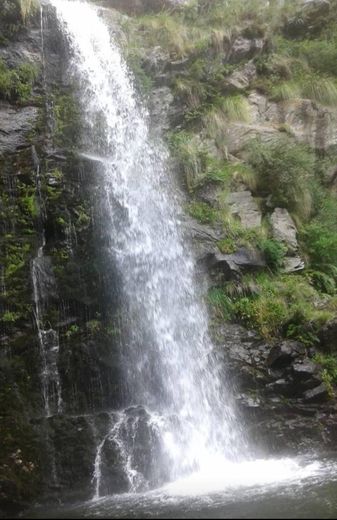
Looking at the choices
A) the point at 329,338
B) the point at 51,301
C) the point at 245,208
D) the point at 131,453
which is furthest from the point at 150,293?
the point at 245,208

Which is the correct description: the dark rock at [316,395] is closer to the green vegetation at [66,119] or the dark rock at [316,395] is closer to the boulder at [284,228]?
the boulder at [284,228]

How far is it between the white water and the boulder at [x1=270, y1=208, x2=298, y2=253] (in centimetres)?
224

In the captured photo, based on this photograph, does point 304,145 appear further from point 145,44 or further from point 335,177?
point 145,44

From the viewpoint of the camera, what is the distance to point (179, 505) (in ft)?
16.6

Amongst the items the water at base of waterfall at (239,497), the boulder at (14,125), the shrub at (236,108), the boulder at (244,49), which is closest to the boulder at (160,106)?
the shrub at (236,108)

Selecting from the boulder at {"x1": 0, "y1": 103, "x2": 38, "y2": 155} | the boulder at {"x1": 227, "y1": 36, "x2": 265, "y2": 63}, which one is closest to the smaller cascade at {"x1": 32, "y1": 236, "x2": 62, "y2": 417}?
the boulder at {"x1": 0, "y1": 103, "x2": 38, "y2": 155}

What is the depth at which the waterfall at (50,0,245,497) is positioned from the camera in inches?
281

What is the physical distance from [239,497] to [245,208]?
7003mm

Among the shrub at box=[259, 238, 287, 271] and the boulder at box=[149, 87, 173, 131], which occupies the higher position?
the boulder at box=[149, 87, 173, 131]

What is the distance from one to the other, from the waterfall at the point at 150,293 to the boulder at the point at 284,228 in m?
2.19

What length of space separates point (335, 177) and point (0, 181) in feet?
28.3

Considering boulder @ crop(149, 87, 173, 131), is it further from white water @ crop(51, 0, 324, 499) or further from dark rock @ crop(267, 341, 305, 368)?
dark rock @ crop(267, 341, 305, 368)

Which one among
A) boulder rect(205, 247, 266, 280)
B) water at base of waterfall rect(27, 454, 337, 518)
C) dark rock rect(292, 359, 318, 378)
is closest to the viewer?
water at base of waterfall rect(27, 454, 337, 518)

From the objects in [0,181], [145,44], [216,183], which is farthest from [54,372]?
[145,44]
